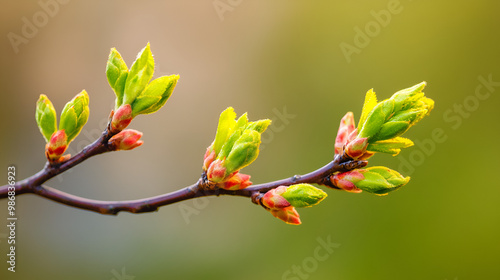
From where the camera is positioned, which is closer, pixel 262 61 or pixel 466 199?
pixel 466 199

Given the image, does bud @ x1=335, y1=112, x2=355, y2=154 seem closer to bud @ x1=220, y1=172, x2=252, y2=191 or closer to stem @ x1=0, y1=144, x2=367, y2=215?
stem @ x1=0, y1=144, x2=367, y2=215

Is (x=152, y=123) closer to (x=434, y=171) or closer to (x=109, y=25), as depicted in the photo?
(x=109, y=25)

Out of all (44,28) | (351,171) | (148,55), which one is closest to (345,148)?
(351,171)

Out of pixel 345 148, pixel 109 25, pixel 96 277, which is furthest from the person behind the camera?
pixel 109 25

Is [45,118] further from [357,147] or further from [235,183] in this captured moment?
[357,147]

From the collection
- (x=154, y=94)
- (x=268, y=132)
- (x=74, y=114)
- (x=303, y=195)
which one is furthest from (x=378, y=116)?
(x=268, y=132)

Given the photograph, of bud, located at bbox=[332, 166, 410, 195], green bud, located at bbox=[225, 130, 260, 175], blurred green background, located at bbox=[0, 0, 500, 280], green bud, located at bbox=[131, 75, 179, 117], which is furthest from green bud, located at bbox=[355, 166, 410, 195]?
blurred green background, located at bbox=[0, 0, 500, 280]
